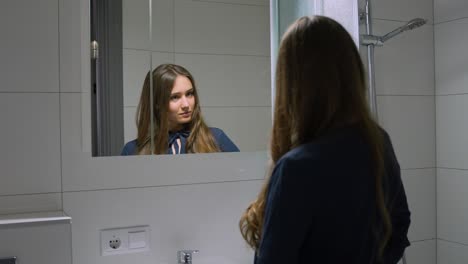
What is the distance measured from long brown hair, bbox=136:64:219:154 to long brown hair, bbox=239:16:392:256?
0.76 metres

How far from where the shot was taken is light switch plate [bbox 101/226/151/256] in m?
1.64

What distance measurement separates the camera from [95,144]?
1.63 meters

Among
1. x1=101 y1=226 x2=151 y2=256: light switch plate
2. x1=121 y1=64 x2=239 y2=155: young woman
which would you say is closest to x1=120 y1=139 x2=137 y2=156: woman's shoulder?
x1=121 y1=64 x2=239 y2=155: young woman

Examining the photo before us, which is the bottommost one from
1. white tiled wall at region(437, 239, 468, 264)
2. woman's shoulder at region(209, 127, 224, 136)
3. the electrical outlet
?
white tiled wall at region(437, 239, 468, 264)

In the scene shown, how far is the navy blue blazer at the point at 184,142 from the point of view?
66.4 inches

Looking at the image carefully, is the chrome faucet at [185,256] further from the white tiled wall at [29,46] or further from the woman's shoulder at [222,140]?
the white tiled wall at [29,46]

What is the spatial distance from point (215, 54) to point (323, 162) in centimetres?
97

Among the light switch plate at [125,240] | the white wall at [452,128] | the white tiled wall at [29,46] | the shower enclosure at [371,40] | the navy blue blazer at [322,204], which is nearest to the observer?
the navy blue blazer at [322,204]

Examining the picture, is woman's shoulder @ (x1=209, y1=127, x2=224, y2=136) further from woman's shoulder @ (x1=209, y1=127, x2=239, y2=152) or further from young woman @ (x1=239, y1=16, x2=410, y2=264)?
young woman @ (x1=239, y1=16, x2=410, y2=264)

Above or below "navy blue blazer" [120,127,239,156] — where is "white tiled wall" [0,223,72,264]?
below

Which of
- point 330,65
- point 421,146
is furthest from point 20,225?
point 421,146

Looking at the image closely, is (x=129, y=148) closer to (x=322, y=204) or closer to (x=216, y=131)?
(x=216, y=131)

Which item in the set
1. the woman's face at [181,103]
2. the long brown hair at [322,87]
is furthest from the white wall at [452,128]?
the long brown hair at [322,87]

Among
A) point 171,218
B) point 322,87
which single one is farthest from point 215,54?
point 322,87
